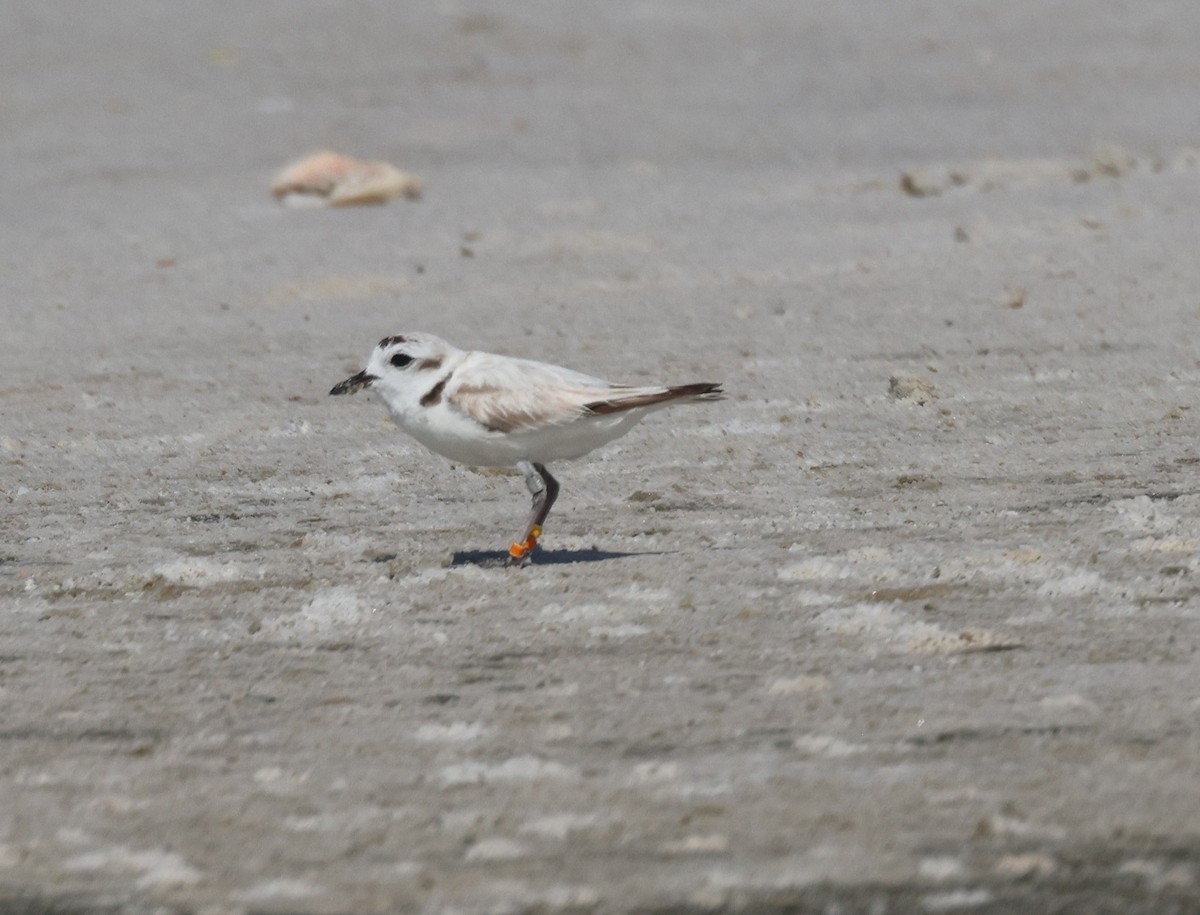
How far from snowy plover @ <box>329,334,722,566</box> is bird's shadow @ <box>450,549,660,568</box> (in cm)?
7

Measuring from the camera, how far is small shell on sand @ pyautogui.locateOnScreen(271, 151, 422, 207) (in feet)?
40.0

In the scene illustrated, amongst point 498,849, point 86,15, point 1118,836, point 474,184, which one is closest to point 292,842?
point 498,849

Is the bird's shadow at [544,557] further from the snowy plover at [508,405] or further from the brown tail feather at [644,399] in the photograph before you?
the brown tail feather at [644,399]

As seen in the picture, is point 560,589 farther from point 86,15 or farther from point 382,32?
point 86,15

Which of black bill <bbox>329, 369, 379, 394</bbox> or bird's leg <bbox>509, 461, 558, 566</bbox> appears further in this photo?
black bill <bbox>329, 369, 379, 394</bbox>

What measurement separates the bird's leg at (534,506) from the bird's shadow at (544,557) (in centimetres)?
5

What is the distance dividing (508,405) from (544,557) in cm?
46

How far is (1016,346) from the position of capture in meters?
8.00

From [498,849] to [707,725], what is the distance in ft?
2.40

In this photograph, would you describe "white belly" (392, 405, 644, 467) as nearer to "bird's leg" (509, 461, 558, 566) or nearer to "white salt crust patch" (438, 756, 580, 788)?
"bird's leg" (509, 461, 558, 566)

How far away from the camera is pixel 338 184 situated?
12.3 m

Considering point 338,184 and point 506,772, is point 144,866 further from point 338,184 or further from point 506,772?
point 338,184

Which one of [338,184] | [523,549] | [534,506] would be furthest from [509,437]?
[338,184]

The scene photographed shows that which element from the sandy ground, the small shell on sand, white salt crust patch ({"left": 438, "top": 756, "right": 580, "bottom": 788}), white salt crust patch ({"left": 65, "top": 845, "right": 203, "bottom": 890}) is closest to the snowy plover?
the sandy ground
